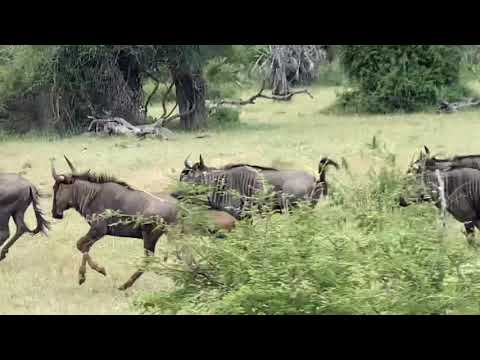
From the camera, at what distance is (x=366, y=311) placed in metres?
4.48

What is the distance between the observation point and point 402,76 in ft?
93.1

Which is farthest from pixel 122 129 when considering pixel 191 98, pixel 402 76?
pixel 402 76

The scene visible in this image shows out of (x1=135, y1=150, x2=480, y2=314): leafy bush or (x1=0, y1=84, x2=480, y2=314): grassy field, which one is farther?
(x1=0, y1=84, x2=480, y2=314): grassy field

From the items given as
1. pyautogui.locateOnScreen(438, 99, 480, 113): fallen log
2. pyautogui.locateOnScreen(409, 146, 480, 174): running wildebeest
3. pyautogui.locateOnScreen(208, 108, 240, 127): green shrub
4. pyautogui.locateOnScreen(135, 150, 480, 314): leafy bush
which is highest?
pyautogui.locateOnScreen(135, 150, 480, 314): leafy bush

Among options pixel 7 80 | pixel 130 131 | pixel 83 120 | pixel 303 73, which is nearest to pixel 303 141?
pixel 130 131

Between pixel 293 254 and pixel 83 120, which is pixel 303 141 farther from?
pixel 293 254

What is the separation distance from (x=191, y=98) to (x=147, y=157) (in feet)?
→ 26.5

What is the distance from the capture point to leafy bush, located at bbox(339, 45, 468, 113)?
1101 inches

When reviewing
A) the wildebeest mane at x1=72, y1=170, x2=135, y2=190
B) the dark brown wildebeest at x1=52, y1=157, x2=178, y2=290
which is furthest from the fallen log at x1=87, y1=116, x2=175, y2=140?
the dark brown wildebeest at x1=52, y1=157, x2=178, y2=290

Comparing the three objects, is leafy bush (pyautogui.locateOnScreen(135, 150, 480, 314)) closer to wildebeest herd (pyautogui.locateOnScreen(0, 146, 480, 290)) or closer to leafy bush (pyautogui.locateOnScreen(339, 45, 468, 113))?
wildebeest herd (pyautogui.locateOnScreen(0, 146, 480, 290))

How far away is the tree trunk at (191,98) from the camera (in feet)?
84.7

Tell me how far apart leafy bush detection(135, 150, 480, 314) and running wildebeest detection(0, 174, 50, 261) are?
16.9 ft
